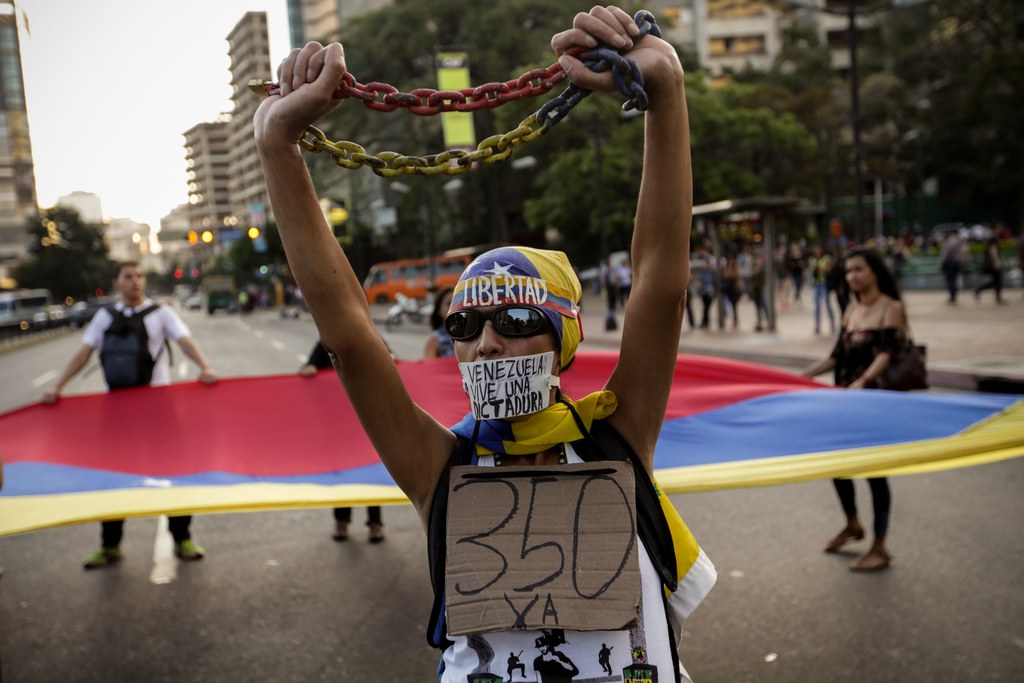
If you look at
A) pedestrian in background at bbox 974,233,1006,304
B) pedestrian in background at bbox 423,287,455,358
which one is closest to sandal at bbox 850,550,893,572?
pedestrian in background at bbox 423,287,455,358

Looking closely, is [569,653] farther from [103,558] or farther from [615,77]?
[103,558]

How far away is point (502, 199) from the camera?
47.7 meters

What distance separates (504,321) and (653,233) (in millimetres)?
345

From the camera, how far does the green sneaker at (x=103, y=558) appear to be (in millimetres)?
6055

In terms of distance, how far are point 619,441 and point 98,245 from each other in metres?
93.0

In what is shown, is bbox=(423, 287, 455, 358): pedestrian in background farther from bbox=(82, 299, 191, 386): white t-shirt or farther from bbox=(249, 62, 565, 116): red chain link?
bbox=(249, 62, 565, 116): red chain link

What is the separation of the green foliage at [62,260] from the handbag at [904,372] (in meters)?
87.6

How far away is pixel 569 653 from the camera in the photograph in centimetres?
168

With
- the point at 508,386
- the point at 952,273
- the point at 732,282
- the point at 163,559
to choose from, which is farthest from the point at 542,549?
the point at 952,273

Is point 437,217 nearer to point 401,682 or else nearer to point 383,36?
point 383,36

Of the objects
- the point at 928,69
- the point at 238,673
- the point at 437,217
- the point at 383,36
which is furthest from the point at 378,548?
the point at 928,69

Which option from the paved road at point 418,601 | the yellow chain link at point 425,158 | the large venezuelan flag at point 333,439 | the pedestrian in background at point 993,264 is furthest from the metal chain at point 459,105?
the pedestrian in background at point 993,264

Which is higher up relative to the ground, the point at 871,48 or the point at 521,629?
the point at 871,48

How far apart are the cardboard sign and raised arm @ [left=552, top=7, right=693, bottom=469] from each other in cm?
18
